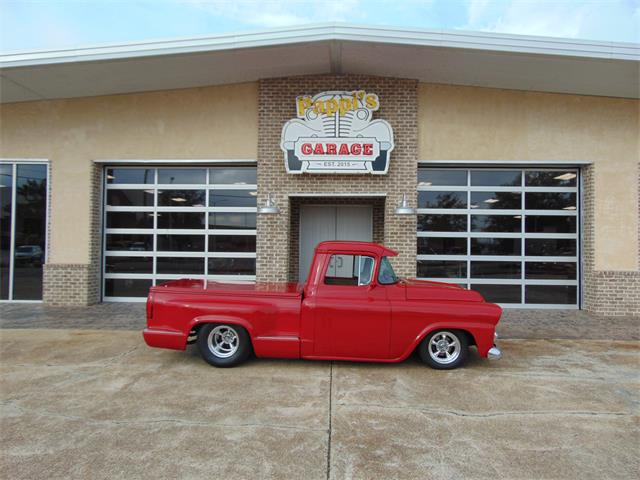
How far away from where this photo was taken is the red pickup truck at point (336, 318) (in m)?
5.10

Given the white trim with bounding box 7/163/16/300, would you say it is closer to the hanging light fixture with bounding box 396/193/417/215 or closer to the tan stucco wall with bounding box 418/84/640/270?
the hanging light fixture with bounding box 396/193/417/215

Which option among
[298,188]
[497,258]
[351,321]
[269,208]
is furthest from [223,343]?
[497,258]

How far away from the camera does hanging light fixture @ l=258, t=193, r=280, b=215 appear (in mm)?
8906

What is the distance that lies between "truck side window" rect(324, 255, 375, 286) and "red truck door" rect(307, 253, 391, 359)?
61 mm

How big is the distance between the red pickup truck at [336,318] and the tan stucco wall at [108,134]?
5.06 meters

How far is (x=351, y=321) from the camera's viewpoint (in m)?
5.09

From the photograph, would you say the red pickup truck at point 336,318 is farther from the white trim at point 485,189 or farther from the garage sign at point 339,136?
the white trim at point 485,189

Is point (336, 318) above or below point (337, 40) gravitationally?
below

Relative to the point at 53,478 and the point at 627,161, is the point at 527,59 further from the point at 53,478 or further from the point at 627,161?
the point at 53,478

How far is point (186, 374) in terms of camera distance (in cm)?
504

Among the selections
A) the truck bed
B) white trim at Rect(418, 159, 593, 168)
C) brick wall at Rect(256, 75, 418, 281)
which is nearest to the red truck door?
the truck bed

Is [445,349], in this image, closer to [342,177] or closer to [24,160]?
→ [342,177]

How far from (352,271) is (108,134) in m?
7.68

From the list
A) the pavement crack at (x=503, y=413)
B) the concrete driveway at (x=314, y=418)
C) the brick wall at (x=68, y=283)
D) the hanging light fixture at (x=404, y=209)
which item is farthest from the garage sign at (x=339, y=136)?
the pavement crack at (x=503, y=413)
